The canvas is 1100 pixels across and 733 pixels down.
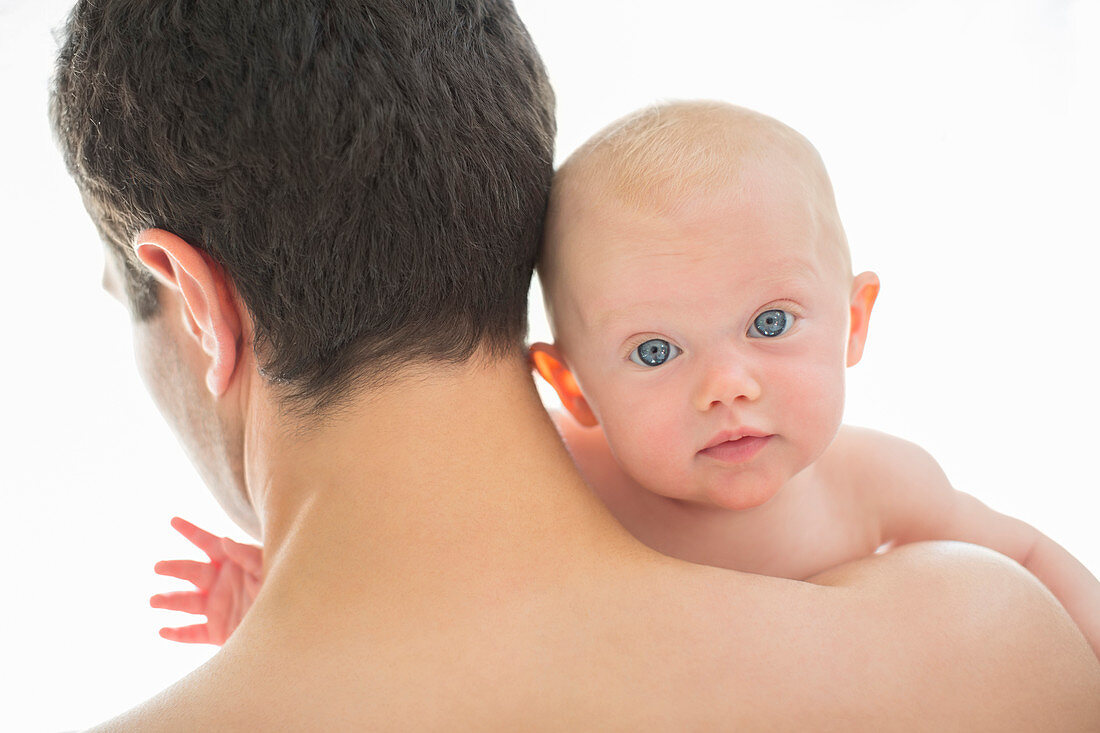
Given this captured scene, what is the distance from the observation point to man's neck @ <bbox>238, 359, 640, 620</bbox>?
105cm

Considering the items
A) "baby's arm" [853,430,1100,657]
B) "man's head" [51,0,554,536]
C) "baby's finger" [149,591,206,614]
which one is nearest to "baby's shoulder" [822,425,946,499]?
"baby's arm" [853,430,1100,657]

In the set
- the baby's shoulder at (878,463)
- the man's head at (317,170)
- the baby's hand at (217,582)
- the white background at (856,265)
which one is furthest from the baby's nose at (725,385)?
the white background at (856,265)

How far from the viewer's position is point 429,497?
1.08 metres

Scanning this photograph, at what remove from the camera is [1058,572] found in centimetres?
157

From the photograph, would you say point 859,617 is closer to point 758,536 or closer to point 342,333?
point 758,536

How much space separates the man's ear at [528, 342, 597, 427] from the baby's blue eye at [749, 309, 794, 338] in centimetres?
26

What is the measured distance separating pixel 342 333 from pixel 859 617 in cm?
62

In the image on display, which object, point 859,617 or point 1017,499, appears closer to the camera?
point 859,617

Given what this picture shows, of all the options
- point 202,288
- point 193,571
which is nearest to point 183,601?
point 193,571

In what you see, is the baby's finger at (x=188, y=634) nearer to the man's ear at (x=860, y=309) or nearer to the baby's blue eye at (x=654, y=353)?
the baby's blue eye at (x=654, y=353)

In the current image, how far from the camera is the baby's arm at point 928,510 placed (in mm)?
1618

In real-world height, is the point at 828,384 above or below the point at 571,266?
below

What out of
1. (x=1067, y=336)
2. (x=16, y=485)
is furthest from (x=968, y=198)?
(x=16, y=485)

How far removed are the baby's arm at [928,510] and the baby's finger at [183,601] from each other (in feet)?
3.55
